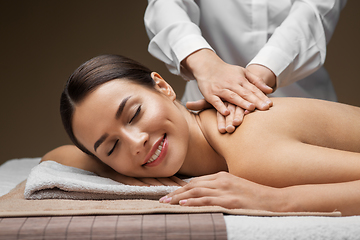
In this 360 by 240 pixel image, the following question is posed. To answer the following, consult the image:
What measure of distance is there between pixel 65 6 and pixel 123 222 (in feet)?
9.41

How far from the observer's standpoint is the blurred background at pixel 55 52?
3068 millimetres

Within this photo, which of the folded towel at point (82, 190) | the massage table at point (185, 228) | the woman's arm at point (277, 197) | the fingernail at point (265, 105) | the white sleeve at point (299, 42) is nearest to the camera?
the massage table at point (185, 228)

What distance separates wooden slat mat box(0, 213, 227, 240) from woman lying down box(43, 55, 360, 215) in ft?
0.39

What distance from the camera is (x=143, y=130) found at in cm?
110

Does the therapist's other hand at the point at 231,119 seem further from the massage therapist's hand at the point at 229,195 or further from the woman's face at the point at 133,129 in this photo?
the massage therapist's hand at the point at 229,195

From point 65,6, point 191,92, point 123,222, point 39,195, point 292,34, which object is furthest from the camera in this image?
point 65,6

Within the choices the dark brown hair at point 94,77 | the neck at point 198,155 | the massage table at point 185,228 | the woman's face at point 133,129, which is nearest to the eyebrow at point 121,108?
the woman's face at point 133,129

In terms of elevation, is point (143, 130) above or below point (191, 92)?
above

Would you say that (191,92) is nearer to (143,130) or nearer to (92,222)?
(143,130)

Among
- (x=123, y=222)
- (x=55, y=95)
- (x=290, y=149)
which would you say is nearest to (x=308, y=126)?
(x=290, y=149)

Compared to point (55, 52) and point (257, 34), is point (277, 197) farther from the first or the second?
point (55, 52)

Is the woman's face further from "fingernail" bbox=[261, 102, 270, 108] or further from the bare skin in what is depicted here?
"fingernail" bbox=[261, 102, 270, 108]

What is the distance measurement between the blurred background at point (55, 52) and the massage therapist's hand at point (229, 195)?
2220 mm

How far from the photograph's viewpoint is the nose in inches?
41.8
